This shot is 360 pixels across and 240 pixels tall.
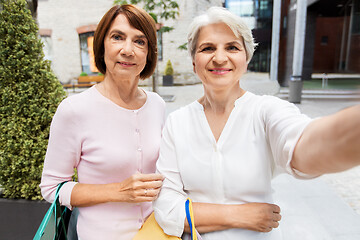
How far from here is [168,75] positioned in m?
15.5

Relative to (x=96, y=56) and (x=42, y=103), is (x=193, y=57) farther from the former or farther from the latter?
(x=42, y=103)

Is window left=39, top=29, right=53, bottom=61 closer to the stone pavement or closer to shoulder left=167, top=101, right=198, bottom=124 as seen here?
the stone pavement

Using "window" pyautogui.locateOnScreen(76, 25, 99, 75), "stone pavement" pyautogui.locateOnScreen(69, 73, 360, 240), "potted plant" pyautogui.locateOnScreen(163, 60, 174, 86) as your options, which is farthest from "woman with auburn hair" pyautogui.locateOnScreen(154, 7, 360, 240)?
"window" pyautogui.locateOnScreen(76, 25, 99, 75)

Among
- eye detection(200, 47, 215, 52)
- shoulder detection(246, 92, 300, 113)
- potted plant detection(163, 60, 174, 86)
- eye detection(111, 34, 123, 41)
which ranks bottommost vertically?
potted plant detection(163, 60, 174, 86)

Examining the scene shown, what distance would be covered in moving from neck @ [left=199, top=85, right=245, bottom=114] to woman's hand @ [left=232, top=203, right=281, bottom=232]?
0.42 meters

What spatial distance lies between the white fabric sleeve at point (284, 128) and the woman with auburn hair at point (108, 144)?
0.64 meters

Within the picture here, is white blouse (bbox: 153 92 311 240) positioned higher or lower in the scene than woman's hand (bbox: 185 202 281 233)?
higher

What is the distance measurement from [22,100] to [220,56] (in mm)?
1842

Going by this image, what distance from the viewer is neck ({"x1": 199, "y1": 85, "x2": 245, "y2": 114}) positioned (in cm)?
122

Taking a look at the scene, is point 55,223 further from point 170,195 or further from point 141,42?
point 141,42

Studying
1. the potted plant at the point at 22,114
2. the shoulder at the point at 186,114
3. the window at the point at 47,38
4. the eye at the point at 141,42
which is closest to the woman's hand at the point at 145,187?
Answer: the shoulder at the point at 186,114

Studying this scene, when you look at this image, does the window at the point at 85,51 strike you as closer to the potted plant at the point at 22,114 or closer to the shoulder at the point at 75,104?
the potted plant at the point at 22,114

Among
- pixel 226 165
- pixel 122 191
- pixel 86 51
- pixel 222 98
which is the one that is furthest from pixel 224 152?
pixel 86 51

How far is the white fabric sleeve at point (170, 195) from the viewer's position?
1105mm
